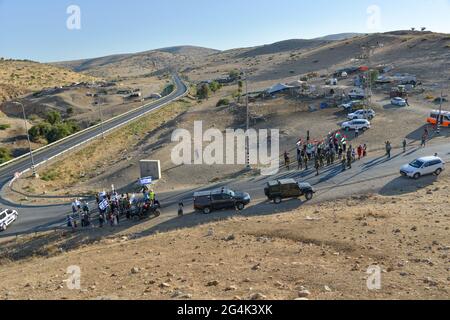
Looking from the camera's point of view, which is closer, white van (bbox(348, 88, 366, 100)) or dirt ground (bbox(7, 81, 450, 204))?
dirt ground (bbox(7, 81, 450, 204))

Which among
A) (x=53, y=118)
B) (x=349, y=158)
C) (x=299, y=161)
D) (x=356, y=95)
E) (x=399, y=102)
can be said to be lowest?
(x=299, y=161)

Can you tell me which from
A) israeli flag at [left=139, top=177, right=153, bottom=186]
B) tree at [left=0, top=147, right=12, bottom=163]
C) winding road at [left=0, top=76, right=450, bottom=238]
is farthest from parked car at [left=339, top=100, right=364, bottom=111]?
tree at [left=0, top=147, right=12, bottom=163]

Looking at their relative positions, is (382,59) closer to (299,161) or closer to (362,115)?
(362,115)

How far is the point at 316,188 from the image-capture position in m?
29.0

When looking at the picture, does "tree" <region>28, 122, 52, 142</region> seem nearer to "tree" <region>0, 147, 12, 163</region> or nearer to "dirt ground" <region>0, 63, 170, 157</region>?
"dirt ground" <region>0, 63, 170, 157</region>

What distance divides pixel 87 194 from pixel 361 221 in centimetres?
2346

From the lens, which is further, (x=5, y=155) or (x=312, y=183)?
(x=5, y=155)

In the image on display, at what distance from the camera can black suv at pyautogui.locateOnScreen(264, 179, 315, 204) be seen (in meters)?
26.6

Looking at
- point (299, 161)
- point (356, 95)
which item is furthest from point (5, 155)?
point (356, 95)

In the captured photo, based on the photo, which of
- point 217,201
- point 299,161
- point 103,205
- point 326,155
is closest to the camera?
point 217,201

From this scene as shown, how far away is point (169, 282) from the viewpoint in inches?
575

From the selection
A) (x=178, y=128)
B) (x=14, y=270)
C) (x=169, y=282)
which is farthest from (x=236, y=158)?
(x=169, y=282)

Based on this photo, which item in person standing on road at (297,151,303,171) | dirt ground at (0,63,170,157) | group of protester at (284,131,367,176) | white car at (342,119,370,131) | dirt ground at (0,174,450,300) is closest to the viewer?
dirt ground at (0,174,450,300)

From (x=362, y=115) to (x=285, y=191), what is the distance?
82.0ft
